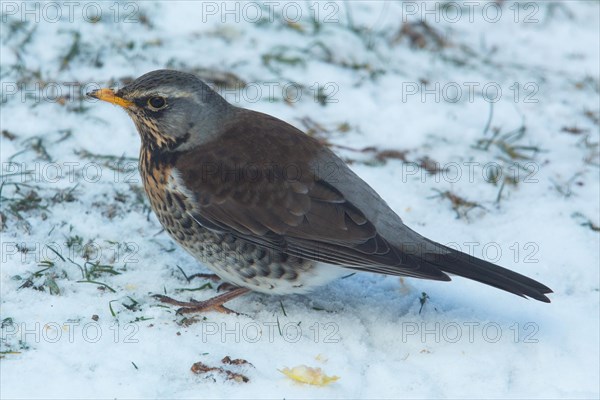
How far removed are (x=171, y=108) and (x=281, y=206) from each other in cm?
86

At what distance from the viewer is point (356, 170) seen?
6.12 metres

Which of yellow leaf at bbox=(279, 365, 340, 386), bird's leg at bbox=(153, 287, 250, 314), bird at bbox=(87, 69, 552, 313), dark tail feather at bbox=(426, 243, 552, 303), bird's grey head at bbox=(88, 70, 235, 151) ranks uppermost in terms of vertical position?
bird's grey head at bbox=(88, 70, 235, 151)

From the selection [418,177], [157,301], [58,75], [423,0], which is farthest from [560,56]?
[157,301]

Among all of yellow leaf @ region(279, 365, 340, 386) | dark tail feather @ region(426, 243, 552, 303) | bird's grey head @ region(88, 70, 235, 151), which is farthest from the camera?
bird's grey head @ region(88, 70, 235, 151)

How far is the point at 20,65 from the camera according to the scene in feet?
21.9

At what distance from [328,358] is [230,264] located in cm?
72

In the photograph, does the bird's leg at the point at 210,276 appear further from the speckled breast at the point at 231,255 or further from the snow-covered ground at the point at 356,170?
the speckled breast at the point at 231,255

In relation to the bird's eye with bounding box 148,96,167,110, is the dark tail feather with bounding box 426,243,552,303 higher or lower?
lower

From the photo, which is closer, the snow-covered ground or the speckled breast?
the snow-covered ground

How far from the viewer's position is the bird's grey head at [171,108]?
Answer: 15.5 ft

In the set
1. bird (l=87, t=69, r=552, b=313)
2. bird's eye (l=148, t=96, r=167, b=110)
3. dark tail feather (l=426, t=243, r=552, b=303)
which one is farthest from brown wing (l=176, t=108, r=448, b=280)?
bird's eye (l=148, t=96, r=167, b=110)

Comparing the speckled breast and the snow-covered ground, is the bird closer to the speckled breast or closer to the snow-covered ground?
the speckled breast

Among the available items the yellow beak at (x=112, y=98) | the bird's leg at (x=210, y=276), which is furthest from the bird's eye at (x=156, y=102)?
the bird's leg at (x=210, y=276)

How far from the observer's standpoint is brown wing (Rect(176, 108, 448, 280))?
4371 millimetres
